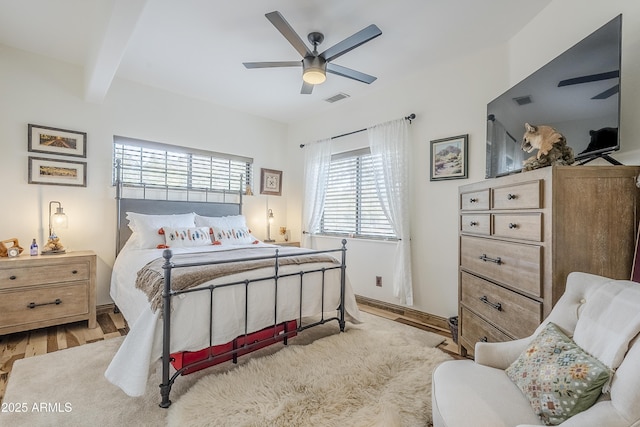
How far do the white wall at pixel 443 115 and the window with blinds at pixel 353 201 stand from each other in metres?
0.21

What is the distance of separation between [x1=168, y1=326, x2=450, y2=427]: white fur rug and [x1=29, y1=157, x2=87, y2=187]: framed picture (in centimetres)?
269

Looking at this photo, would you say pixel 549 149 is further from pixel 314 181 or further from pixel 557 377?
pixel 314 181

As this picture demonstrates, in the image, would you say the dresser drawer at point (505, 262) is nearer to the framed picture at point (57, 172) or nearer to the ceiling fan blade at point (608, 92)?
the ceiling fan blade at point (608, 92)

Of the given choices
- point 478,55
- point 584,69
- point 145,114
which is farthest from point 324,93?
point 584,69

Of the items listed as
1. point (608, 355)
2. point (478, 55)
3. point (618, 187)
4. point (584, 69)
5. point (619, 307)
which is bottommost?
point (608, 355)

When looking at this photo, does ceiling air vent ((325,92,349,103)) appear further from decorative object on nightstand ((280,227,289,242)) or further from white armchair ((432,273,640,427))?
white armchair ((432,273,640,427))

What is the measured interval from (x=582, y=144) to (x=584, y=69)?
429mm

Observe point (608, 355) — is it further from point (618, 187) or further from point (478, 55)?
point (478, 55)

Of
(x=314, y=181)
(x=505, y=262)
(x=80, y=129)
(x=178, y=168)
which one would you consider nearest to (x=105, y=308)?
(x=178, y=168)

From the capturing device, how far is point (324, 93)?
152 inches

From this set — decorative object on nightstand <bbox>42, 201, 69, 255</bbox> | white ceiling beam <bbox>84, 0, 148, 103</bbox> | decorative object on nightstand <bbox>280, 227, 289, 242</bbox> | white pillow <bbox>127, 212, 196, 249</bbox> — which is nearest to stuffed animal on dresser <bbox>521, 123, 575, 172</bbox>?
white ceiling beam <bbox>84, 0, 148, 103</bbox>

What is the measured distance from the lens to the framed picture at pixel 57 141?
3002 millimetres

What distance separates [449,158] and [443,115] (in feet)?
1.55

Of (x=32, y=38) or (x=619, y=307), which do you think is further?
(x=32, y=38)
